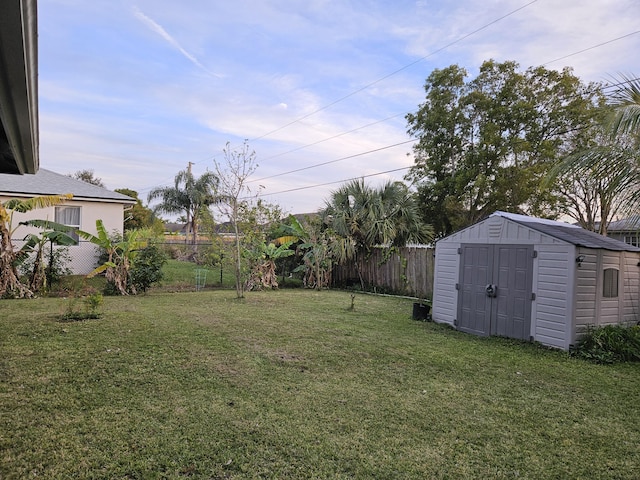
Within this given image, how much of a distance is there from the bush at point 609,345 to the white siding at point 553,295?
0.30m

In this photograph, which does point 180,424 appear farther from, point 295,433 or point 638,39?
point 638,39

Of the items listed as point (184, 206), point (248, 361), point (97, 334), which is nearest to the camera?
point (248, 361)

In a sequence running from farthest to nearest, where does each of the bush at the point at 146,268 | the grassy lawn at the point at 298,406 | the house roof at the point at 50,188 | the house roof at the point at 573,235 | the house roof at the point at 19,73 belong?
the house roof at the point at 50,188, the bush at the point at 146,268, the house roof at the point at 573,235, the grassy lawn at the point at 298,406, the house roof at the point at 19,73

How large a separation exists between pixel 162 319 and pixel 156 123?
35.4 ft

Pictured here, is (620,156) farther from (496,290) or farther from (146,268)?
(146,268)

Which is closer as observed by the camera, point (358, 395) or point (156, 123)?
point (358, 395)

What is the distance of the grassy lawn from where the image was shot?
2.92 meters

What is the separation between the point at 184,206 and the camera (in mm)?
27016

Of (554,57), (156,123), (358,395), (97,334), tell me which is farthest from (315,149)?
(358,395)

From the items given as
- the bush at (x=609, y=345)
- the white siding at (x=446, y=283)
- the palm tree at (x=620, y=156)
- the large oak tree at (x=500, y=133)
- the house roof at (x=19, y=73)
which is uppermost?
the large oak tree at (x=500, y=133)

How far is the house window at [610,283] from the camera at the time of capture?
22.5 feet

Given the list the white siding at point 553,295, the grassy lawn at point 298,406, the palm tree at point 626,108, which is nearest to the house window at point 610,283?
the white siding at point 553,295

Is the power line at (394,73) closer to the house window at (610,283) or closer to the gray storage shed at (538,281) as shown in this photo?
the gray storage shed at (538,281)

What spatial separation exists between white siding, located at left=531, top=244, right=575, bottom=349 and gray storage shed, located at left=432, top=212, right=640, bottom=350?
0.5 inches
